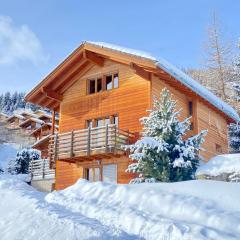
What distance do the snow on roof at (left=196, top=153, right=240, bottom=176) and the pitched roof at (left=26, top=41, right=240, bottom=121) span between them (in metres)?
4.53

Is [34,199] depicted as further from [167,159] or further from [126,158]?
[126,158]

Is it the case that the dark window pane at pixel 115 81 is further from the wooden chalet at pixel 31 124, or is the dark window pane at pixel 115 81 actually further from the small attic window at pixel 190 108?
the wooden chalet at pixel 31 124

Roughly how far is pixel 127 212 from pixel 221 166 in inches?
389

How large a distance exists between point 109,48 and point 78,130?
4.72 m

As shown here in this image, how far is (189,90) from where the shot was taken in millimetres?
22797

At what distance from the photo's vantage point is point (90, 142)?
21078mm

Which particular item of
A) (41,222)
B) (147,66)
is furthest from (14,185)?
(147,66)

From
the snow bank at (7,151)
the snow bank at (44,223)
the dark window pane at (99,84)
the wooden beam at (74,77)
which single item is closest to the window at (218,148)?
the dark window pane at (99,84)

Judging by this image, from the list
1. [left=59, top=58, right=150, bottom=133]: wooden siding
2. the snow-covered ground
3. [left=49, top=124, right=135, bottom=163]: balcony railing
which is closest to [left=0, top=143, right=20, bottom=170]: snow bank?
[left=59, top=58, right=150, bottom=133]: wooden siding

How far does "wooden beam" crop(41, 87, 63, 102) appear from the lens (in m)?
24.8

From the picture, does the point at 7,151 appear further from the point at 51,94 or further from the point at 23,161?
the point at 51,94

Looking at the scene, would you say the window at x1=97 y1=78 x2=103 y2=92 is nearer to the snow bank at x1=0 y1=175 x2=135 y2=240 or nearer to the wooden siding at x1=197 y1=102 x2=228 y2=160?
the wooden siding at x1=197 y1=102 x2=228 y2=160

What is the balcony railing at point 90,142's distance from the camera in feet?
66.3

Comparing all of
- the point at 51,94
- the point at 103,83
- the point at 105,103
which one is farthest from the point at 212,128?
the point at 51,94
